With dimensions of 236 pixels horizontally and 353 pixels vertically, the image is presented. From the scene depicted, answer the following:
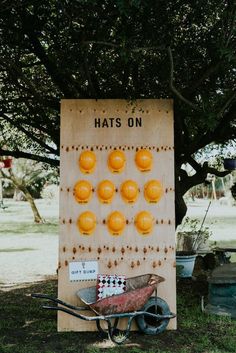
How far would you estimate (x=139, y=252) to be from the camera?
5.83 metres

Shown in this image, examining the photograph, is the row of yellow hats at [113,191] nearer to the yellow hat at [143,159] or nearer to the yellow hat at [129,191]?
the yellow hat at [129,191]

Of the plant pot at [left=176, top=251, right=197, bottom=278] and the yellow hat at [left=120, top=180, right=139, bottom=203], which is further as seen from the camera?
the plant pot at [left=176, top=251, right=197, bottom=278]

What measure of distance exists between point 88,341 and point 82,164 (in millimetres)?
2065

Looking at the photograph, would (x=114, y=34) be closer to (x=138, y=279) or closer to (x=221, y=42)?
(x=221, y=42)

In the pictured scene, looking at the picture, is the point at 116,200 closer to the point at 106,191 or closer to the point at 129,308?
the point at 106,191

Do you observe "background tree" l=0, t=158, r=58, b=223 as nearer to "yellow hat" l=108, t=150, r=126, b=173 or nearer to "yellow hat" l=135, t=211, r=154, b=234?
"yellow hat" l=108, t=150, r=126, b=173

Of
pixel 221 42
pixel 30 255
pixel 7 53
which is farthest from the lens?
pixel 30 255

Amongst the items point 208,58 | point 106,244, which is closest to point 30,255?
point 106,244

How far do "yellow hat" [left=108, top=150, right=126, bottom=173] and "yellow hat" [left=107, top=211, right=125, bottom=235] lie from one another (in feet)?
1.75

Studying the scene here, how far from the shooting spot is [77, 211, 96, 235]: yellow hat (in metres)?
5.73

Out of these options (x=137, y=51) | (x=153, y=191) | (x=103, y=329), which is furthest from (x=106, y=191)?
(x=137, y=51)

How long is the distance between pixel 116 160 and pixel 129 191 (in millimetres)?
405

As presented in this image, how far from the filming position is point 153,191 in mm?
5770

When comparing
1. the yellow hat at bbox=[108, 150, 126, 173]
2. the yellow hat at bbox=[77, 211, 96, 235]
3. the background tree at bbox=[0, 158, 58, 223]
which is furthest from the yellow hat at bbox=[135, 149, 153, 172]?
the background tree at bbox=[0, 158, 58, 223]
